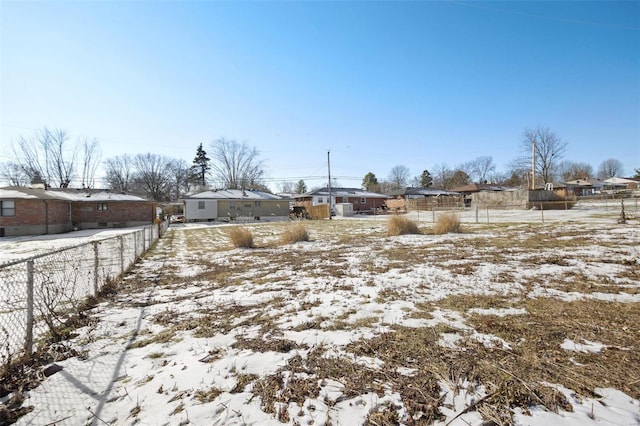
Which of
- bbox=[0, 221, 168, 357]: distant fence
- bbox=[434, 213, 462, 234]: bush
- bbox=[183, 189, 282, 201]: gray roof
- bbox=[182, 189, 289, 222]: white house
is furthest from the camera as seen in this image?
bbox=[183, 189, 282, 201]: gray roof

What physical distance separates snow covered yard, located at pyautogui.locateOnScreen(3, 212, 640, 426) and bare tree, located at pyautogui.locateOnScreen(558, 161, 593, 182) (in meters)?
93.0

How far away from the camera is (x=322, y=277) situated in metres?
6.42

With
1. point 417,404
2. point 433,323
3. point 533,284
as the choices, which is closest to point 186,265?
point 433,323

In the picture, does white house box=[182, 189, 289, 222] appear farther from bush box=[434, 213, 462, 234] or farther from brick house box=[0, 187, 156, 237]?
bush box=[434, 213, 462, 234]

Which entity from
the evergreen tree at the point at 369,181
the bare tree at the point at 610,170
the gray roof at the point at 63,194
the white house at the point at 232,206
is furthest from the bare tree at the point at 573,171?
the gray roof at the point at 63,194

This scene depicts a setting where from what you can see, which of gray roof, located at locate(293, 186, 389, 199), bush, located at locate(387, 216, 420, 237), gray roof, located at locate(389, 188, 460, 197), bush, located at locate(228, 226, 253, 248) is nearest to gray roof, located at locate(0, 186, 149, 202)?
bush, located at locate(228, 226, 253, 248)

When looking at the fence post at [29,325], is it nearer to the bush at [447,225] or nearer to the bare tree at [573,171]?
the bush at [447,225]

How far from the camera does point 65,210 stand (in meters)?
23.7

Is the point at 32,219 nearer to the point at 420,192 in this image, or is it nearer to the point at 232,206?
the point at 232,206

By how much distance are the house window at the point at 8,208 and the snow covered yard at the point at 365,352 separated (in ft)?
73.2

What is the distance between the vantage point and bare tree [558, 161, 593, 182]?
75.0 meters

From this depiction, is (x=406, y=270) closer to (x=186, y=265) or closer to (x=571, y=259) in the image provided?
(x=571, y=259)

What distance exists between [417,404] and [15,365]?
4086 millimetres

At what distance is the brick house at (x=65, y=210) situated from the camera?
Result: 64.1ft
